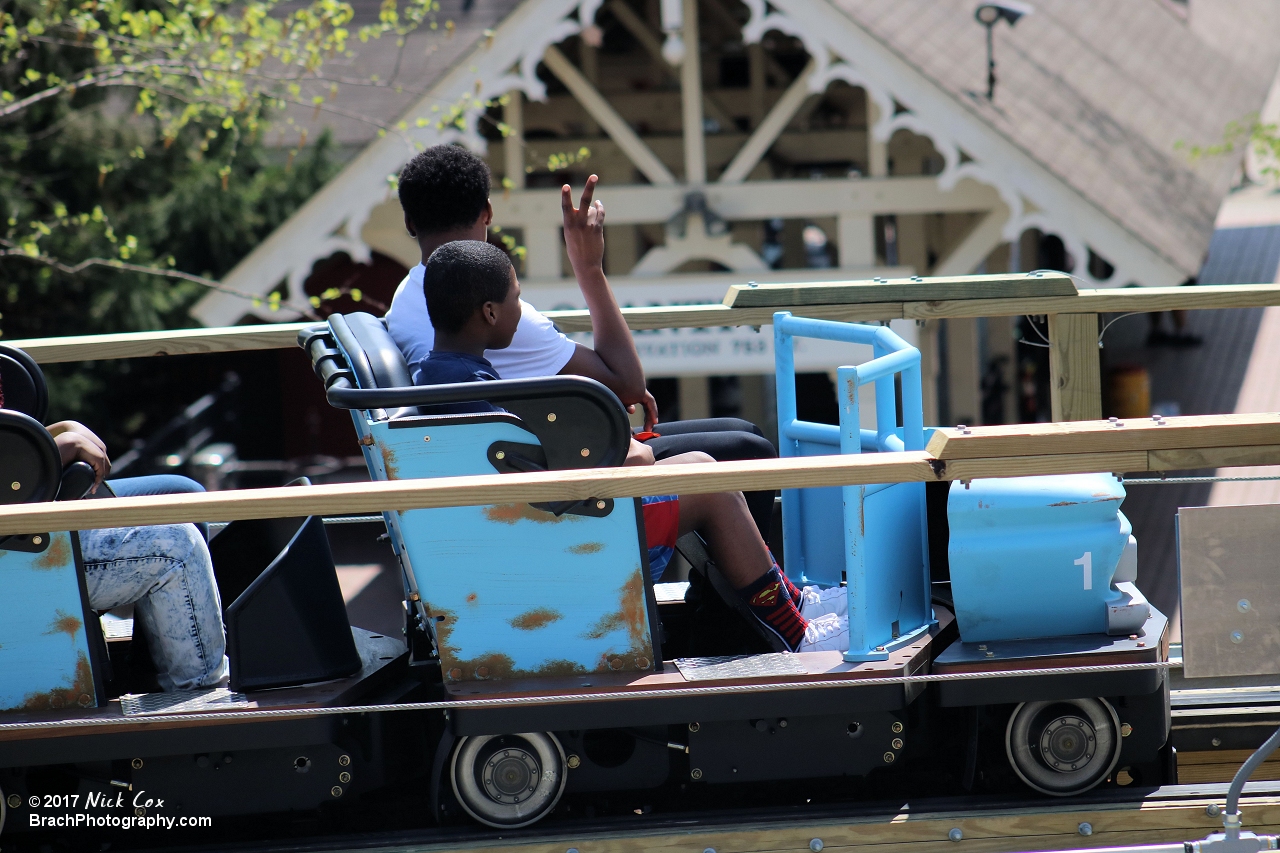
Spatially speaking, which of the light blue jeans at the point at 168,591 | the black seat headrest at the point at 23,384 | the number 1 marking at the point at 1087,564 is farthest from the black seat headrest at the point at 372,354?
the number 1 marking at the point at 1087,564

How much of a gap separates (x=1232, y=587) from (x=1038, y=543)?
1.32 ft

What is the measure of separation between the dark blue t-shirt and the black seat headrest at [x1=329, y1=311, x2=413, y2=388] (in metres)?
0.04

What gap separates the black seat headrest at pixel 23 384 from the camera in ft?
11.0

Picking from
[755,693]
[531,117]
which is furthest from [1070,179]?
[755,693]

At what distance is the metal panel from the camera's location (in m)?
2.50

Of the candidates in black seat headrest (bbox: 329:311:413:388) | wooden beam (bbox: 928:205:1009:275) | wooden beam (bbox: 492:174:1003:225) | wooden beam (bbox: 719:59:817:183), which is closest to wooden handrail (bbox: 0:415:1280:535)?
black seat headrest (bbox: 329:311:413:388)

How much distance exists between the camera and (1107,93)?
10781 millimetres

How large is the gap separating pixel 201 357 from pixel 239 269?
3.21 metres

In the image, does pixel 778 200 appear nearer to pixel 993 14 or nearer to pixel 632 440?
pixel 993 14

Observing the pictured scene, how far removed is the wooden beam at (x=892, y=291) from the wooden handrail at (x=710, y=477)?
1306 millimetres

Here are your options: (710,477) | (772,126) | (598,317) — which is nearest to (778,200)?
(772,126)

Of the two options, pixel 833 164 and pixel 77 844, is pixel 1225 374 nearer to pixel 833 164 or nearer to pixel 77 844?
pixel 833 164

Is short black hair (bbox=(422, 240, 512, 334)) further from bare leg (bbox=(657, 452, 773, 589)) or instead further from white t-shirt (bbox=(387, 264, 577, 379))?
bare leg (bbox=(657, 452, 773, 589))

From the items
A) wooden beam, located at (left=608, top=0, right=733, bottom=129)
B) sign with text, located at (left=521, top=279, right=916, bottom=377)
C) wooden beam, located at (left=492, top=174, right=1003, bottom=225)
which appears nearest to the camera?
sign with text, located at (left=521, top=279, right=916, bottom=377)
